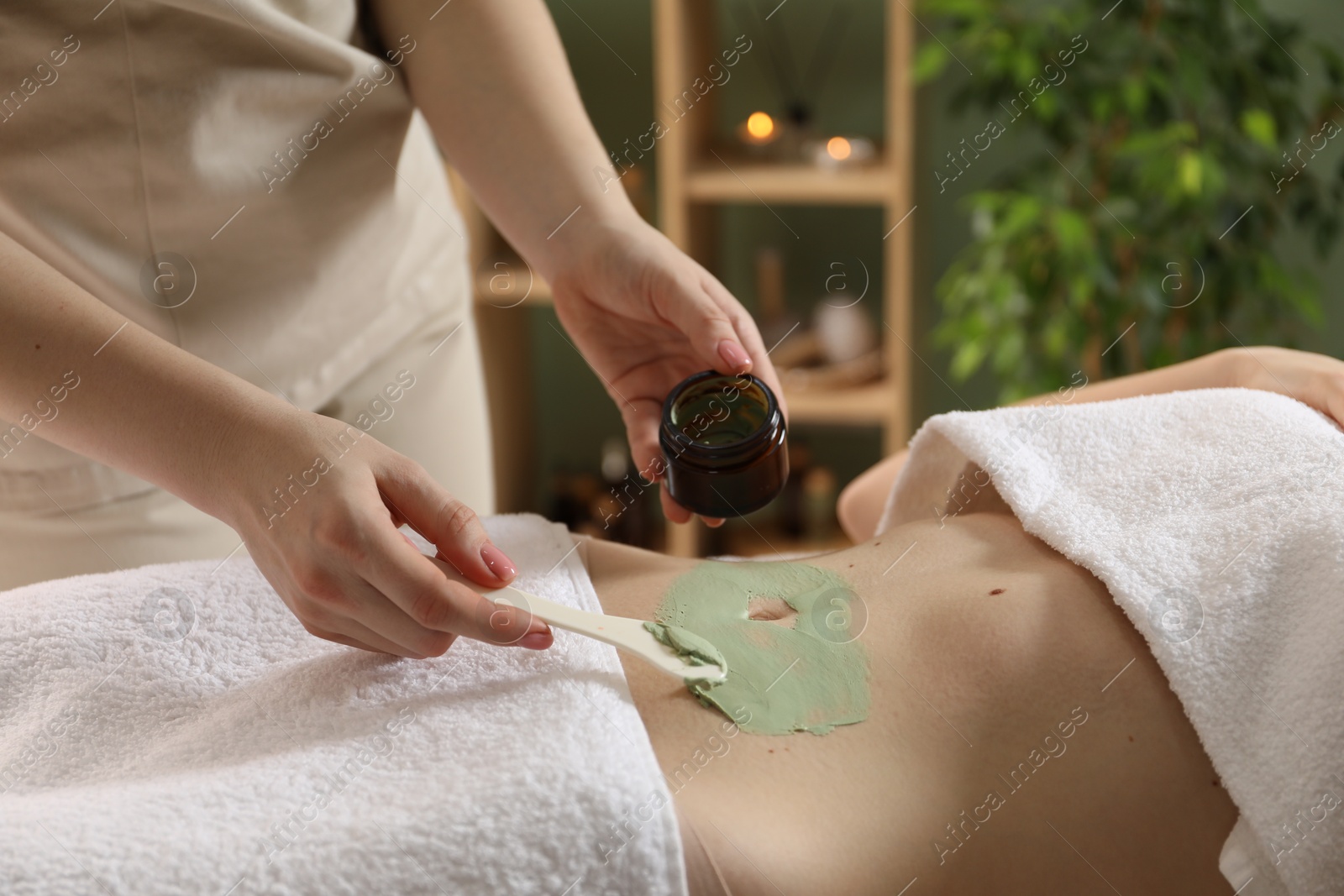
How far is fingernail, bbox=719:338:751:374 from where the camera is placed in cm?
95

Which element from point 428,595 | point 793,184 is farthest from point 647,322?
point 793,184

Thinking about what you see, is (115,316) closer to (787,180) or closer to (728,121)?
(787,180)

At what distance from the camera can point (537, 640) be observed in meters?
0.70

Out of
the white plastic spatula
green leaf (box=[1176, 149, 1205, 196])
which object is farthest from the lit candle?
the white plastic spatula

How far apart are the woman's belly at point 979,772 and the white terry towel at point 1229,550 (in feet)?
0.09

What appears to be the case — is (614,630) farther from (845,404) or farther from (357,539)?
(845,404)

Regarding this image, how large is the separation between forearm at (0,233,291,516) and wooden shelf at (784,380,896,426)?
1530mm

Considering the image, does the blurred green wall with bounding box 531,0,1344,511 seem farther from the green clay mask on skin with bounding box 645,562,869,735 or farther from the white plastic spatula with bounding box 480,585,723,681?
the white plastic spatula with bounding box 480,585,723,681

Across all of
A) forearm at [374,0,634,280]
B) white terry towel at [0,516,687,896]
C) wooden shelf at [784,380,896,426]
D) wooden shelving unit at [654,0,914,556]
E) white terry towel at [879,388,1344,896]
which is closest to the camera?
white terry towel at [0,516,687,896]

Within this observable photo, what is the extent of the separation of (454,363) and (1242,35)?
1.58 meters

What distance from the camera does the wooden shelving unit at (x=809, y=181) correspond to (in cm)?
203

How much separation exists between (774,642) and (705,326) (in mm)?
299

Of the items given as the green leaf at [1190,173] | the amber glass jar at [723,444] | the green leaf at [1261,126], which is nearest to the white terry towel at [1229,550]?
the amber glass jar at [723,444]

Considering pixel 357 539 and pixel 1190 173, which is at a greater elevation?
pixel 1190 173
